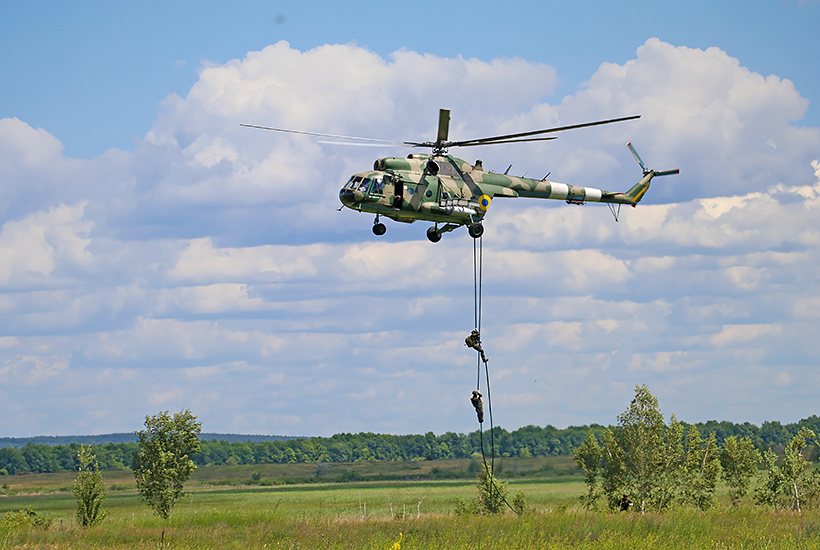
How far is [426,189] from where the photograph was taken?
28375 mm

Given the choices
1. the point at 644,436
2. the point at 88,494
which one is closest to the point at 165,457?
the point at 88,494

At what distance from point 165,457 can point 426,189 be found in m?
39.2

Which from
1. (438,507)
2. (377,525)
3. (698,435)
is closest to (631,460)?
(698,435)

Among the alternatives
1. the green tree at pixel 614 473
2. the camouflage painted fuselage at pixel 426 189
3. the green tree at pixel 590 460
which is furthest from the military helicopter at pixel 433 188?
the green tree at pixel 590 460

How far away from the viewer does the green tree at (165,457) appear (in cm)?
5944

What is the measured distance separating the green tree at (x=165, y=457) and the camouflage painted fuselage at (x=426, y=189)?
38.0m

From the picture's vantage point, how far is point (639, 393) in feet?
213

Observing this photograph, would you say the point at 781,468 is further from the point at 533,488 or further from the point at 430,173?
the point at 533,488

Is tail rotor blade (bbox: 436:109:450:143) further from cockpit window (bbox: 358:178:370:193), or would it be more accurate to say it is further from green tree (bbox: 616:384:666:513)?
green tree (bbox: 616:384:666:513)

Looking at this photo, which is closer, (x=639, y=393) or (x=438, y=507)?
(x=639, y=393)

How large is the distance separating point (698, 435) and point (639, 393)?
16.1 m

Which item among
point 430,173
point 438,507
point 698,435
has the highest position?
point 430,173

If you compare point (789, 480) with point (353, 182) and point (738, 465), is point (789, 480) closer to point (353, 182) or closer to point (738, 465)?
point (738, 465)

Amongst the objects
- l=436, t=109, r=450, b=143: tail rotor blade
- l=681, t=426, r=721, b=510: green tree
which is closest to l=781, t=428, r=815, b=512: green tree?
l=681, t=426, r=721, b=510: green tree
